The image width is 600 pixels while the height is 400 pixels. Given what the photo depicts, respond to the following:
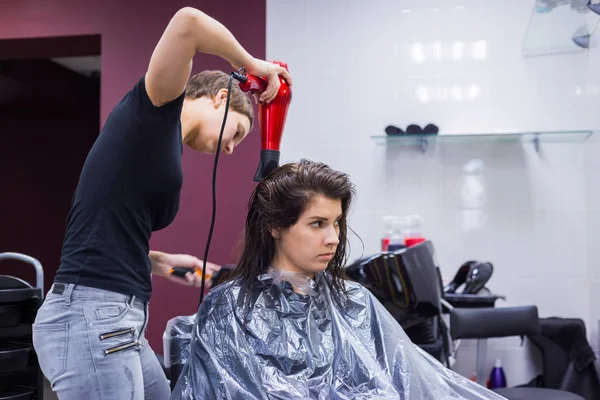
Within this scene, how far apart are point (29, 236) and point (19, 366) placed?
3699 mm

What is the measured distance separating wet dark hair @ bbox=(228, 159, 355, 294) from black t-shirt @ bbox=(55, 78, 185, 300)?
32 centimetres

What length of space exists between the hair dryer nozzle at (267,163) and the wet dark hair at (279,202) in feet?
0.05

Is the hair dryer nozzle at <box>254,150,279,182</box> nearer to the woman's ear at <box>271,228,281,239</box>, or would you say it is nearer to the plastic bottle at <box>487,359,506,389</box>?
the woman's ear at <box>271,228,281,239</box>

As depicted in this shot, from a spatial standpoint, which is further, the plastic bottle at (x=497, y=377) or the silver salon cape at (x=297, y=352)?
the plastic bottle at (x=497, y=377)

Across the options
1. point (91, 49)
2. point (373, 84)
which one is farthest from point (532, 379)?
point (91, 49)

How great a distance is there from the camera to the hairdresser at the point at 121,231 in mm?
1280

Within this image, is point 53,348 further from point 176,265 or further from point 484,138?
point 484,138

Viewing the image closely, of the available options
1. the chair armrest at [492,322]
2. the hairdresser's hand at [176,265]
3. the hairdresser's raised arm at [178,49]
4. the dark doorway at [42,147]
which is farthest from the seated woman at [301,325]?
the dark doorway at [42,147]

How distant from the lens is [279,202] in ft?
5.27

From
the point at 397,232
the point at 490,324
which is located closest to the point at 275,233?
the point at 490,324

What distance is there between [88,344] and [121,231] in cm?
25

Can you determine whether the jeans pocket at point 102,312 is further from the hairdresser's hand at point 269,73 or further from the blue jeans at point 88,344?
the hairdresser's hand at point 269,73

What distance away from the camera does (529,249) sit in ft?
9.94

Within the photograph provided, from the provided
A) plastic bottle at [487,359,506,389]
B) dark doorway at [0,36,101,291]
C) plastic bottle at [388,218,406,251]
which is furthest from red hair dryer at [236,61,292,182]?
dark doorway at [0,36,101,291]
